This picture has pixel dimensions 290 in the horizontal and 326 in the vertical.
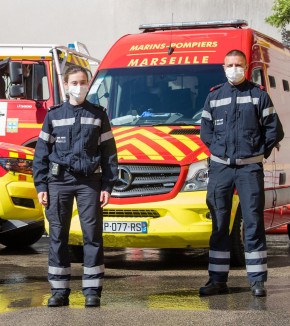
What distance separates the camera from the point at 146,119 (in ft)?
34.2

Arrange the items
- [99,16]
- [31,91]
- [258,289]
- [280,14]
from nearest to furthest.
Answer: [258,289]
[31,91]
[280,14]
[99,16]

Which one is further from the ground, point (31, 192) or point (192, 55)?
point (192, 55)

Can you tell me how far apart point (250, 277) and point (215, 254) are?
0.38m

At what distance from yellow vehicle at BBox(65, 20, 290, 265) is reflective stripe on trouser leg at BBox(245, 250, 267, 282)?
1658 millimetres

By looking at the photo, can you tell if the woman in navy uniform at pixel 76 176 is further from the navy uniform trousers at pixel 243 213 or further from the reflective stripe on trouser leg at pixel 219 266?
the reflective stripe on trouser leg at pixel 219 266

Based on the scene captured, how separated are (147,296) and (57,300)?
888mm

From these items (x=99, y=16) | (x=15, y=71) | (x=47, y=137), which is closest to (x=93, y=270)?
(x=47, y=137)

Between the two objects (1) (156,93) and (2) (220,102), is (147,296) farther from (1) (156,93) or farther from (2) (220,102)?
(1) (156,93)

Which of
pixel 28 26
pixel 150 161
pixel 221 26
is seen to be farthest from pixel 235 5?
pixel 150 161

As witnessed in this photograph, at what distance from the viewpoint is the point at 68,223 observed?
24.2 ft

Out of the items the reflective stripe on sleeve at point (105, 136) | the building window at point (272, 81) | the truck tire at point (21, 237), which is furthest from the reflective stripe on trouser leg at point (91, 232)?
the truck tire at point (21, 237)

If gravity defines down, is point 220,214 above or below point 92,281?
above

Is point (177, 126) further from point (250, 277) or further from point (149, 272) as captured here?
point (250, 277)

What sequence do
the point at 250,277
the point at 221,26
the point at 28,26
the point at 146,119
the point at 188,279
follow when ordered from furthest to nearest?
the point at 28,26 → the point at 221,26 → the point at 146,119 → the point at 188,279 → the point at 250,277
